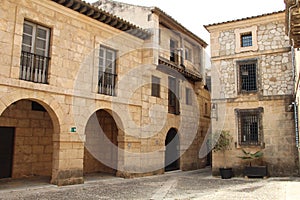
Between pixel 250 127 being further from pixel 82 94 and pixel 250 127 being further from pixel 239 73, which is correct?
pixel 82 94

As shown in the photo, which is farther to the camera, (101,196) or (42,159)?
(42,159)

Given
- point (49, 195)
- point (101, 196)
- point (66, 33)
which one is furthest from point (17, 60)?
point (101, 196)

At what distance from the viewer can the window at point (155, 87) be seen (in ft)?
44.3

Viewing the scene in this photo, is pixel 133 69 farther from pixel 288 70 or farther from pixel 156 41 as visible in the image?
pixel 288 70

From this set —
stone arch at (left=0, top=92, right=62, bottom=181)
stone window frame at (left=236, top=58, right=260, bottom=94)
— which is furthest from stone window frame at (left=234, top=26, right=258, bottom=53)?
stone arch at (left=0, top=92, right=62, bottom=181)

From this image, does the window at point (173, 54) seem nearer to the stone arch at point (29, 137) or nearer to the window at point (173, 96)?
the window at point (173, 96)

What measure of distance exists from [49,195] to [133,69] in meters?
6.21

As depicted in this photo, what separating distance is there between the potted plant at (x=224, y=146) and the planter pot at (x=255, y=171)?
0.67m

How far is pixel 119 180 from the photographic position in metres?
10.9

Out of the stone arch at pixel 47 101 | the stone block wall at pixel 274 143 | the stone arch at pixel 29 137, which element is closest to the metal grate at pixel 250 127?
the stone block wall at pixel 274 143

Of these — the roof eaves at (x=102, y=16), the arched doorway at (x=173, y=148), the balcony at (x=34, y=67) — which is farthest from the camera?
the arched doorway at (x=173, y=148)

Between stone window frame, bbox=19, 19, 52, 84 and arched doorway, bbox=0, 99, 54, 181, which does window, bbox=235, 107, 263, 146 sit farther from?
stone window frame, bbox=19, 19, 52, 84

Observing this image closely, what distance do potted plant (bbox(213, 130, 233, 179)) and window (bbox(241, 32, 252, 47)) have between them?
3991 mm

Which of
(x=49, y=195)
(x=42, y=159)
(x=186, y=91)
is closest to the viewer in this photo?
(x=49, y=195)
